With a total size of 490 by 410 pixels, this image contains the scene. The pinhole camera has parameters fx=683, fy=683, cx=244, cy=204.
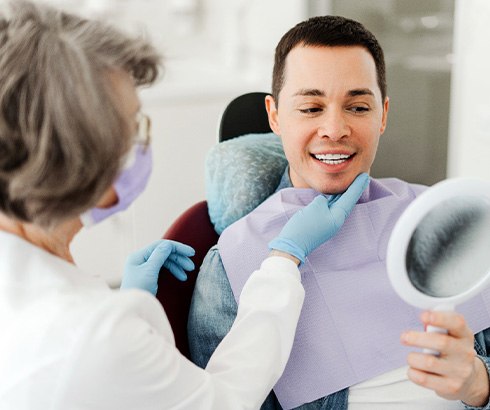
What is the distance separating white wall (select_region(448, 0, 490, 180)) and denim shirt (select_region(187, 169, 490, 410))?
1192 mm

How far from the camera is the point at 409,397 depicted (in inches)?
46.4

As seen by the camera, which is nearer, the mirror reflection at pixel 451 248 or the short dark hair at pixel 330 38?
the mirror reflection at pixel 451 248

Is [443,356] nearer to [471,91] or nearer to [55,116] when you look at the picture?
[55,116]

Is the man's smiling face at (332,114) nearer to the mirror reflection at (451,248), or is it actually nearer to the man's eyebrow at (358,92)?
the man's eyebrow at (358,92)

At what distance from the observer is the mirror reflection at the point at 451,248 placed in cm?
84

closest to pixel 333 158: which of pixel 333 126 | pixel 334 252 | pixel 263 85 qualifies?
pixel 333 126

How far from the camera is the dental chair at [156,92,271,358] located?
1327mm

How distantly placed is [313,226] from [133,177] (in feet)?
1.23

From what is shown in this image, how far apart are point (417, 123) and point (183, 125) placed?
3.33ft

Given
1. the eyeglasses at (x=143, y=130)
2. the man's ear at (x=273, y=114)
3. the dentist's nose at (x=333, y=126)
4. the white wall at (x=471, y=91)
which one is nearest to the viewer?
the eyeglasses at (x=143, y=130)

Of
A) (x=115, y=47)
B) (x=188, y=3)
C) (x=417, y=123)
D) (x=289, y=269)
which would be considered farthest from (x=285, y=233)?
(x=188, y=3)

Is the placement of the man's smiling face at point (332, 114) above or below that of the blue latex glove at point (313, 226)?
above

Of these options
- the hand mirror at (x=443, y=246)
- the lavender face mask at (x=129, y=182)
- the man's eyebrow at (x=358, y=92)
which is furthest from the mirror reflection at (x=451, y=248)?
the man's eyebrow at (x=358, y=92)

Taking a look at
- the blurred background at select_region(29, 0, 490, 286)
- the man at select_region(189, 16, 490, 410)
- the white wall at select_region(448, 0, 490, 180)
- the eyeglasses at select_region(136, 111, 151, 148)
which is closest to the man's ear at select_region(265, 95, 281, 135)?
the man at select_region(189, 16, 490, 410)
